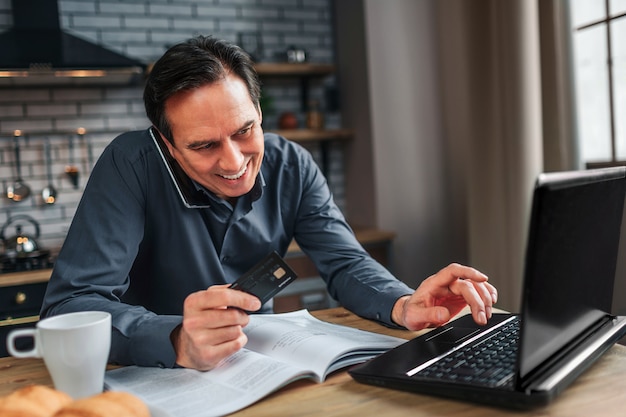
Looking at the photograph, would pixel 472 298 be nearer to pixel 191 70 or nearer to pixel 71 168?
pixel 191 70

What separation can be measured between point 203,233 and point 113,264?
0.30 metres

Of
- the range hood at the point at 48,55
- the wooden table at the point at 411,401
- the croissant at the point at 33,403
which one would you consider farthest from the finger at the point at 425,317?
the range hood at the point at 48,55

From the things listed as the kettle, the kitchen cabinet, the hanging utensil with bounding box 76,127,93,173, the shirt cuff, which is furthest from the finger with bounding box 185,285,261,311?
the hanging utensil with bounding box 76,127,93,173

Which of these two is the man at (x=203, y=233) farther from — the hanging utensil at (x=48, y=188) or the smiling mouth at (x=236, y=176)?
the hanging utensil at (x=48, y=188)

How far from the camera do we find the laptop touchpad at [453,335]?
106 centimetres

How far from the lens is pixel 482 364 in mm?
914

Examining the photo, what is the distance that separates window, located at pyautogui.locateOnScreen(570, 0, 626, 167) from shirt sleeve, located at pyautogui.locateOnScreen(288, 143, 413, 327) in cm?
133

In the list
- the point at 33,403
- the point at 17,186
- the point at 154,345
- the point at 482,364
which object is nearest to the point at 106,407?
the point at 33,403

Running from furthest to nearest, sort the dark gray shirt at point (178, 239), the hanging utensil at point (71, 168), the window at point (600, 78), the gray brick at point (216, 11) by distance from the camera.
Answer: the gray brick at point (216, 11) < the hanging utensil at point (71, 168) < the window at point (600, 78) < the dark gray shirt at point (178, 239)

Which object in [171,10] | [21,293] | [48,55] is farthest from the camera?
[171,10]

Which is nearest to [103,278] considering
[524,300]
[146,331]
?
[146,331]

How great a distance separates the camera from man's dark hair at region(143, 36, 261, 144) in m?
1.37

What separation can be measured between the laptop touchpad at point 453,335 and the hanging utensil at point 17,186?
103 inches

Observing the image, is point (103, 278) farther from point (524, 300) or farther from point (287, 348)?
point (524, 300)
